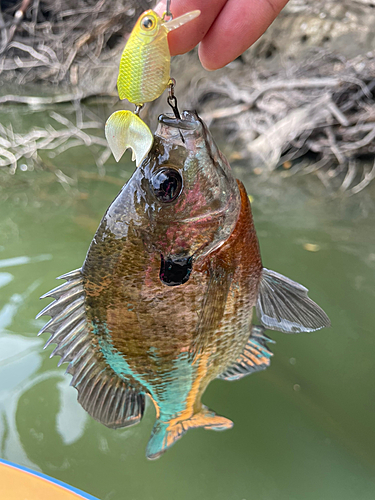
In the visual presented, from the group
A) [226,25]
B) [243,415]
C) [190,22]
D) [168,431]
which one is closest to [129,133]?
[190,22]

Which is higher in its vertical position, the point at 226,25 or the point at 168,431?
the point at 226,25

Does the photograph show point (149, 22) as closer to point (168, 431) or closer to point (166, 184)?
point (166, 184)

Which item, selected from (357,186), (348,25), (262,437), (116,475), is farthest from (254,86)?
(116,475)

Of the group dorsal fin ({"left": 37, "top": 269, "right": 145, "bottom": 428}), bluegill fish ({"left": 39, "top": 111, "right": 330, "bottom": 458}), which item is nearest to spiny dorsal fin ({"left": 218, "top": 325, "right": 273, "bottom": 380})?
bluegill fish ({"left": 39, "top": 111, "right": 330, "bottom": 458})

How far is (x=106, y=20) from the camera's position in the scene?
574 centimetres

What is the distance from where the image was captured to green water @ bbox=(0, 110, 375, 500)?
1644mm

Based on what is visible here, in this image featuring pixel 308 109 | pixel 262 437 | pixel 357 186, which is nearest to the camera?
pixel 262 437

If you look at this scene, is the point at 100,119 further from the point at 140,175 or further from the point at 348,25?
the point at 140,175

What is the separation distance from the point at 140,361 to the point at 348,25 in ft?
17.3

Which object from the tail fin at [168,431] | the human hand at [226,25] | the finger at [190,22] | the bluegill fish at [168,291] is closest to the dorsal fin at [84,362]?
the bluegill fish at [168,291]

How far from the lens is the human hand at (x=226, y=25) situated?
1261 millimetres

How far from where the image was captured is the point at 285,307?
127 cm

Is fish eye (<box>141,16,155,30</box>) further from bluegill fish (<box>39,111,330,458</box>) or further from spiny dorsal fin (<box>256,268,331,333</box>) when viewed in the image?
spiny dorsal fin (<box>256,268,331,333</box>)

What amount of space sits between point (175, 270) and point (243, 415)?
119 centimetres
